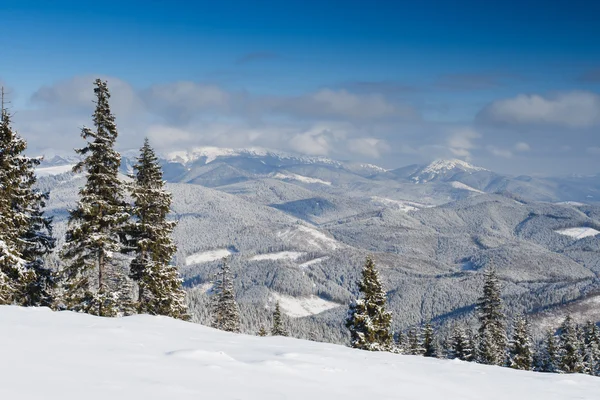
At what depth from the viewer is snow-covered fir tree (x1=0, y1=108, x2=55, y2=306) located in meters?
24.2

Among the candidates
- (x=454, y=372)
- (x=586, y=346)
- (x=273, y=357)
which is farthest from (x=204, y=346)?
(x=586, y=346)

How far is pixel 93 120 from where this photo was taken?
980 inches

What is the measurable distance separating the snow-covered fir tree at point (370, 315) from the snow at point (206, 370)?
1998 cm

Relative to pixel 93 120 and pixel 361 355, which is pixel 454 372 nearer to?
pixel 361 355

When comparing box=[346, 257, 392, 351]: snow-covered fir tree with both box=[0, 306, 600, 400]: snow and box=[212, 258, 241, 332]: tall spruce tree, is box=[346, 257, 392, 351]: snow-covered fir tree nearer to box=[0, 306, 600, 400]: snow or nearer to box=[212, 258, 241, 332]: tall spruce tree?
box=[212, 258, 241, 332]: tall spruce tree

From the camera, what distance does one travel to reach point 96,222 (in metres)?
25.0

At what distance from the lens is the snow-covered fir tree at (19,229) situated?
2423 cm

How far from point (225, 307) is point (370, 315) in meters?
14.7

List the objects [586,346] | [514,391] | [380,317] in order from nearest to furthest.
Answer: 1. [514,391]
2. [380,317]
3. [586,346]

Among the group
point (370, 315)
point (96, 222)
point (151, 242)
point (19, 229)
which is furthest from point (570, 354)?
point (19, 229)

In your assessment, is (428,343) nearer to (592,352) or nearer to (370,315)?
(592,352)

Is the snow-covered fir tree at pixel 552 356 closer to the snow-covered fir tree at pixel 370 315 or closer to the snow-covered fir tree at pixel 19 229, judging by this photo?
the snow-covered fir tree at pixel 370 315

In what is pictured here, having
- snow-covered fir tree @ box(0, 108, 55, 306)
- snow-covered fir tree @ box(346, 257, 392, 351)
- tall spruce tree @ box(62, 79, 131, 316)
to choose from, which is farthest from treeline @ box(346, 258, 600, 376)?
snow-covered fir tree @ box(0, 108, 55, 306)

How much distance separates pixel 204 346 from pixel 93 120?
16.4 m
